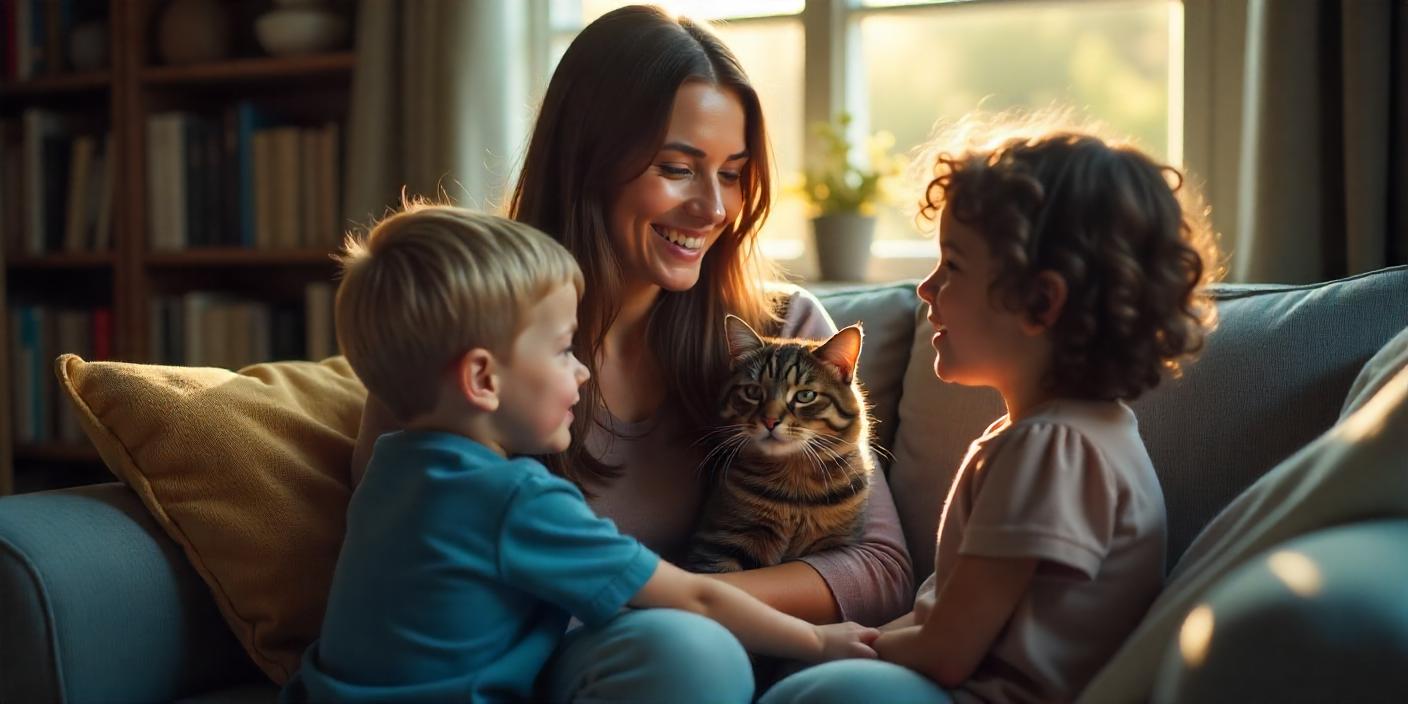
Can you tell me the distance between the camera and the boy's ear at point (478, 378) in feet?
3.86

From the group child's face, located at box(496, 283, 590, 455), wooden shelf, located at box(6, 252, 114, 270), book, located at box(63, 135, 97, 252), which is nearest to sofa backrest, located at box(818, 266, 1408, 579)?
child's face, located at box(496, 283, 590, 455)

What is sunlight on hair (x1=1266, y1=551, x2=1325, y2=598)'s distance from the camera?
94 cm

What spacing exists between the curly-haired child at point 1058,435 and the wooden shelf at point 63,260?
2825 millimetres

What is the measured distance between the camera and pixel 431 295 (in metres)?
1.16

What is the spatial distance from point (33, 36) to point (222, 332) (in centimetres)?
105

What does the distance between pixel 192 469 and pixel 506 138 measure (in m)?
1.54

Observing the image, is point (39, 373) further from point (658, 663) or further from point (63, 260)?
point (658, 663)

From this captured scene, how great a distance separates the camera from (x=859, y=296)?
6.70 ft

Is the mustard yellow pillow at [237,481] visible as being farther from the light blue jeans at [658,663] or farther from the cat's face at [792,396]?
the cat's face at [792,396]

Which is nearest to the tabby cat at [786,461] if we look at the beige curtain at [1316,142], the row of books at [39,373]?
the beige curtain at [1316,142]

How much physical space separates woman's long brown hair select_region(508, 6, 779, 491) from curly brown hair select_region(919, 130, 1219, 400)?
1.77 feet

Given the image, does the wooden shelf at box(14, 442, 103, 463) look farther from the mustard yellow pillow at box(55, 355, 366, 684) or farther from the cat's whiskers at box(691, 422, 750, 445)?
the cat's whiskers at box(691, 422, 750, 445)

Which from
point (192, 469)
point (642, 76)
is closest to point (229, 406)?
point (192, 469)

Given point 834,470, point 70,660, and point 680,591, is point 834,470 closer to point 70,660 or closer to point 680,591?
point 680,591
